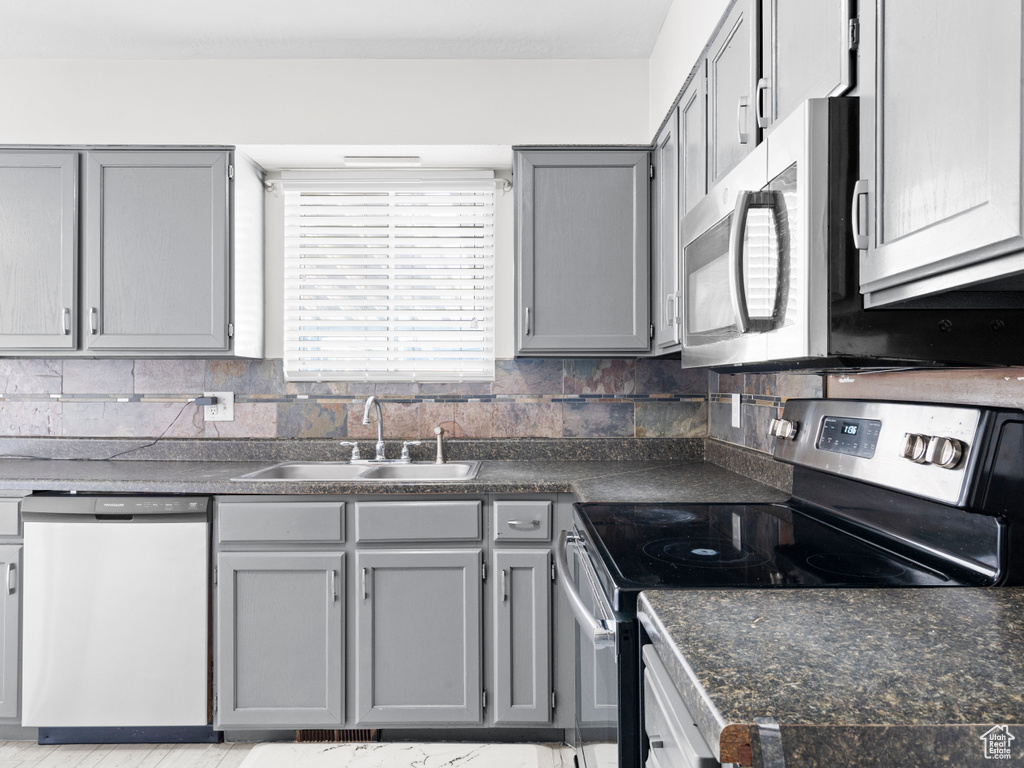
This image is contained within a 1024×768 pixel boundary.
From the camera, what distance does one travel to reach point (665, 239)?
2.20 m

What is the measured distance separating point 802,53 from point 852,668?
3.39 ft

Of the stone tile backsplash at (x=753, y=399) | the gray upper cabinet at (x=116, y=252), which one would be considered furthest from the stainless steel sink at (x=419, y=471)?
the stone tile backsplash at (x=753, y=399)

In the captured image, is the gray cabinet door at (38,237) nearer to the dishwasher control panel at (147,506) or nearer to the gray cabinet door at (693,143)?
the dishwasher control panel at (147,506)

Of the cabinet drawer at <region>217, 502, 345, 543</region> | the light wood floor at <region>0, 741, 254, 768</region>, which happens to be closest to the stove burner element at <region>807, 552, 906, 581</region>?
the cabinet drawer at <region>217, 502, 345, 543</region>

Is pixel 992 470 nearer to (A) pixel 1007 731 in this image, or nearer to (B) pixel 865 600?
(B) pixel 865 600

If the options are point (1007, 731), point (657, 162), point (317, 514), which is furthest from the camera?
point (657, 162)

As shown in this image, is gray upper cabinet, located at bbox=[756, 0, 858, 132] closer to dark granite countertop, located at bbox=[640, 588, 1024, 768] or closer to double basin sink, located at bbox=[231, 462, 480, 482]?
dark granite countertop, located at bbox=[640, 588, 1024, 768]

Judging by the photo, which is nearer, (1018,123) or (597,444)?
(1018,123)

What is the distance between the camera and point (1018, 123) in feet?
2.12

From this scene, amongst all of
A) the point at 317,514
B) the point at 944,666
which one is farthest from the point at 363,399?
the point at 944,666

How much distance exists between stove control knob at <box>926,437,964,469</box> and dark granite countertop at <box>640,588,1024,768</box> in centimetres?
21

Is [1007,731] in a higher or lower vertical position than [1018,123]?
lower

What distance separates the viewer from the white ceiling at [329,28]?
2.22 meters

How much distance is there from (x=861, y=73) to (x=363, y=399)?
7.14 feet
